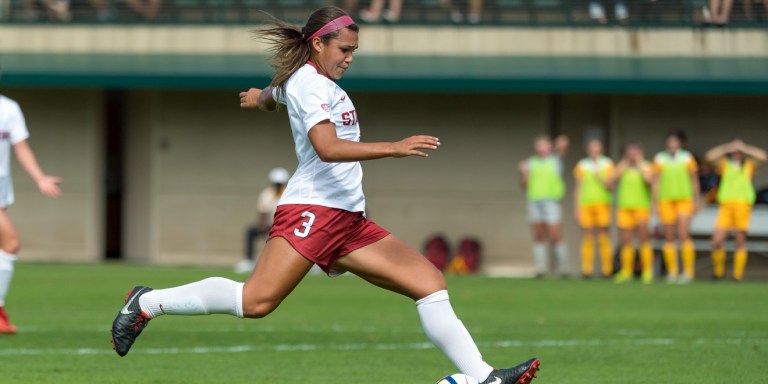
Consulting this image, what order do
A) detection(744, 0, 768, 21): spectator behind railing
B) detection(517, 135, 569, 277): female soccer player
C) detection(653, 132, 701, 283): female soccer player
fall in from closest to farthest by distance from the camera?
detection(653, 132, 701, 283): female soccer player
detection(517, 135, 569, 277): female soccer player
detection(744, 0, 768, 21): spectator behind railing

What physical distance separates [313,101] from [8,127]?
17.5 ft

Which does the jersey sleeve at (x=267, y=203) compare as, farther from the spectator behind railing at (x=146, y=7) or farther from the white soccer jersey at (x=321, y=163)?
the white soccer jersey at (x=321, y=163)

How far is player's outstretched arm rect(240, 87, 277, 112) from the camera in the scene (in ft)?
26.3

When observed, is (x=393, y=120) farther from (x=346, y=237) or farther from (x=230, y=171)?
(x=346, y=237)

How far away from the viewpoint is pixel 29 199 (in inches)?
1155

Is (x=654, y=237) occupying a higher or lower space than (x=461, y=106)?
lower

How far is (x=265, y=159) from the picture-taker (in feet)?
95.3

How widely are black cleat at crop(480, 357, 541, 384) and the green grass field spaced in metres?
1.78

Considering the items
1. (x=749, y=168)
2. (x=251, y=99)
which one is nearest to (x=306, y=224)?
(x=251, y=99)

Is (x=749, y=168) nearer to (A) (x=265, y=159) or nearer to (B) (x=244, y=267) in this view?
(B) (x=244, y=267)

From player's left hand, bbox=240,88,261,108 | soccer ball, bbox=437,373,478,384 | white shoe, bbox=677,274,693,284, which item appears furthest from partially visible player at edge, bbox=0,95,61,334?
white shoe, bbox=677,274,693,284

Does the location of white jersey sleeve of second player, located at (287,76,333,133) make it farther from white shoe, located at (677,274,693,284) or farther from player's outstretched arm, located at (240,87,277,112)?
white shoe, located at (677,274,693,284)

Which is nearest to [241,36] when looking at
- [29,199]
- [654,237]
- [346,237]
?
[29,199]

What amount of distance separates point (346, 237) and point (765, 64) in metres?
20.1
